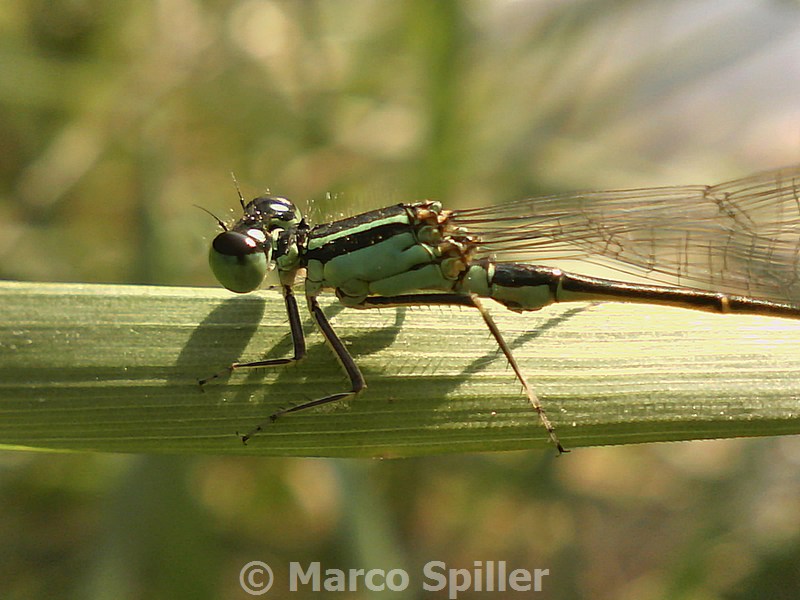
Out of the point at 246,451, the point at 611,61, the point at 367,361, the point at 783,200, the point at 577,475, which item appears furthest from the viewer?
the point at 611,61

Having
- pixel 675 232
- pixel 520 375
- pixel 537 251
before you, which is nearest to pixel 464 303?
pixel 520 375

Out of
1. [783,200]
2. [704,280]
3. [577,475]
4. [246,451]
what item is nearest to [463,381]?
[246,451]

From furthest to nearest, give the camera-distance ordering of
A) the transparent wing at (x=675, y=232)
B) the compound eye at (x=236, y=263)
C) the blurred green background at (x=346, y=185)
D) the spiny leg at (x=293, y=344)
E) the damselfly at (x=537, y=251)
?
the blurred green background at (x=346, y=185), the transparent wing at (x=675, y=232), the damselfly at (x=537, y=251), the compound eye at (x=236, y=263), the spiny leg at (x=293, y=344)

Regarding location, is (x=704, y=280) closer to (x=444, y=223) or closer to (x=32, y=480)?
(x=444, y=223)

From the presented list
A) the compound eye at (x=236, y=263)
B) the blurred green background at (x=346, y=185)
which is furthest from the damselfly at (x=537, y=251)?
the blurred green background at (x=346, y=185)

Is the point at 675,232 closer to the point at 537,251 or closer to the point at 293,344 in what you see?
the point at 537,251

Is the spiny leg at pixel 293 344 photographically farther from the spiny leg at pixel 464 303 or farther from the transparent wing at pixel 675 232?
the transparent wing at pixel 675 232
